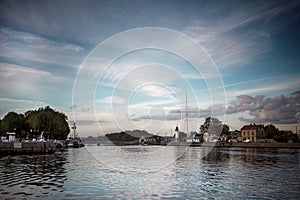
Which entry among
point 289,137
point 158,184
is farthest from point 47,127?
point 289,137

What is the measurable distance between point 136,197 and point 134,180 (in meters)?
8.03

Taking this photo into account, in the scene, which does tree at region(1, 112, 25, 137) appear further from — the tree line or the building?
the building

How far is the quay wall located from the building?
13628cm

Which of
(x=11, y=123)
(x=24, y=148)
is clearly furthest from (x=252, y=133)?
(x=24, y=148)

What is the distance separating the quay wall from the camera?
7262 cm

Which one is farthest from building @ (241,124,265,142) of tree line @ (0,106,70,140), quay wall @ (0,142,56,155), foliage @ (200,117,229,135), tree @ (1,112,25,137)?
quay wall @ (0,142,56,155)

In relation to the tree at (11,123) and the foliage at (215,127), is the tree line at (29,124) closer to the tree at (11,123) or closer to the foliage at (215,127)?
the tree at (11,123)

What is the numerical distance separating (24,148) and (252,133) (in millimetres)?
147196

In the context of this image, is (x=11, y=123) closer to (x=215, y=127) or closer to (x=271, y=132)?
(x=215, y=127)

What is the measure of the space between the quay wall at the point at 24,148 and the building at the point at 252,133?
13628cm

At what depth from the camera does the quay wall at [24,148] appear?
238 feet

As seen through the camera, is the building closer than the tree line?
No

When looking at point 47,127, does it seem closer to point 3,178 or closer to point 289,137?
point 3,178

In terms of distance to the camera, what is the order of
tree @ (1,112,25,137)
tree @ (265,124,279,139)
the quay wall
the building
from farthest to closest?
the building → tree @ (265,124,279,139) → tree @ (1,112,25,137) → the quay wall
